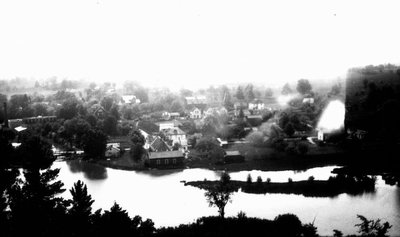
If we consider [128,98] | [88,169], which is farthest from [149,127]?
[128,98]

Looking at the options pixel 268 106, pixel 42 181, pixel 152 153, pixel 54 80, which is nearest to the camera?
pixel 42 181

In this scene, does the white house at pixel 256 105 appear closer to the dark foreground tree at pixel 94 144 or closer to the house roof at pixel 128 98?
the house roof at pixel 128 98

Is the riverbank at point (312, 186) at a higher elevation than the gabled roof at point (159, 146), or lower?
lower

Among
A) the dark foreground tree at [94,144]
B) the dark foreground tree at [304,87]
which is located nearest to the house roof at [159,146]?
the dark foreground tree at [94,144]

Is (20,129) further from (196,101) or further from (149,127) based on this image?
(196,101)

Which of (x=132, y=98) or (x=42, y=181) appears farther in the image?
(x=132, y=98)

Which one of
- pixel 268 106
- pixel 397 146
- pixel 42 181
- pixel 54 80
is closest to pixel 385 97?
pixel 397 146

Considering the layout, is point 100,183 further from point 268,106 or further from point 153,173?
point 268,106
